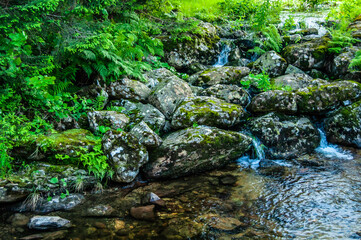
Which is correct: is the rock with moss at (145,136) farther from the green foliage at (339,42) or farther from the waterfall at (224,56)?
the green foliage at (339,42)

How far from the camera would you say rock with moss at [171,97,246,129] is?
6020mm

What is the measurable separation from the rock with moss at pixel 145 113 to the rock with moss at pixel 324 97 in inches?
161

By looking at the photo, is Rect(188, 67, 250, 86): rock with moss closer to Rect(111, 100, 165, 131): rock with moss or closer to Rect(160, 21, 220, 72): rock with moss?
Rect(160, 21, 220, 72): rock with moss

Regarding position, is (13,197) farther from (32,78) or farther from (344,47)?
(344,47)

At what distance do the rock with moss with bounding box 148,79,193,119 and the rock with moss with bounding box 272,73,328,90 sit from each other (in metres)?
3.39

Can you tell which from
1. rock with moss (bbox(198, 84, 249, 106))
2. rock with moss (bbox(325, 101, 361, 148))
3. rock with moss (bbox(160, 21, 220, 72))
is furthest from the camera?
rock with moss (bbox(160, 21, 220, 72))

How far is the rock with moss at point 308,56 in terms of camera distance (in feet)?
29.7

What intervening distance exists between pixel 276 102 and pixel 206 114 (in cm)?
219

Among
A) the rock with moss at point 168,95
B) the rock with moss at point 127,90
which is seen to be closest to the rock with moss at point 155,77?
the rock with moss at point 168,95

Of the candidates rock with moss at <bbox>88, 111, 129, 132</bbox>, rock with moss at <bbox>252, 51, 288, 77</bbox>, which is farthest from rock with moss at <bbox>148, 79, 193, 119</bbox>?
rock with moss at <bbox>252, 51, 288, 77</bbox>

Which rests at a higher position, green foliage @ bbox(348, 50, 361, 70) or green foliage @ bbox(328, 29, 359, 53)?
green foliage @ bbox(328, 29, 359, 53)

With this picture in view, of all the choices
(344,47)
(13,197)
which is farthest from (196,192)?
(344,47)

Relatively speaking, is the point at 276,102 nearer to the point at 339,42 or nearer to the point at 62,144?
the point at 339,42

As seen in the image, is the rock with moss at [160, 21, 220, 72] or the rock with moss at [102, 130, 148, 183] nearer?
the rock with moss at [102, 130, 148, 183]
